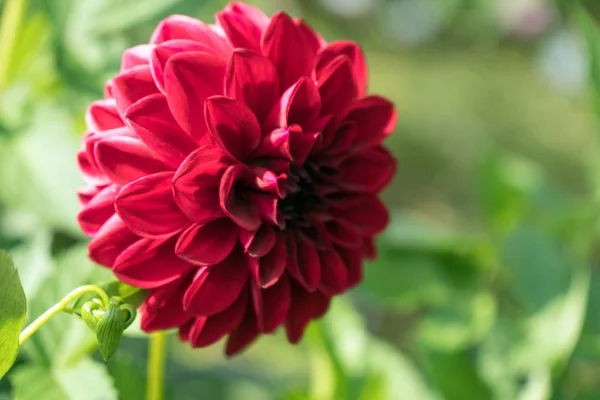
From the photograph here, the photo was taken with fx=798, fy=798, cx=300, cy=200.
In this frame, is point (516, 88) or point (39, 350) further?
point (516, 88)

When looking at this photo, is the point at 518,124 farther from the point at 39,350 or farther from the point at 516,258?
the point at 39,350

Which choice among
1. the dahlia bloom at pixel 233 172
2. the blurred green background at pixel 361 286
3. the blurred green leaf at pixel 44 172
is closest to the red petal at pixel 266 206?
the dahlia bloom at pixel 233 172

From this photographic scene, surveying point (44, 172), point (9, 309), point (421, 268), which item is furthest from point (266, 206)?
point (421, 268)

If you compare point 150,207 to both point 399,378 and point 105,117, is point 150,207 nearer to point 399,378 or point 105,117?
point 105,117

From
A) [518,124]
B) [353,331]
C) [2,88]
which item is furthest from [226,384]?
[518,124]

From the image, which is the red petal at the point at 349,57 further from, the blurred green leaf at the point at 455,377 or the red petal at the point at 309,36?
the blurred green leaf at the point at 455,377

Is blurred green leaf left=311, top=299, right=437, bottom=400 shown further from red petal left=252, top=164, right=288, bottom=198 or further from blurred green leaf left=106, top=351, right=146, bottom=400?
red petal left=252, top=164, right=288, bottom=198
